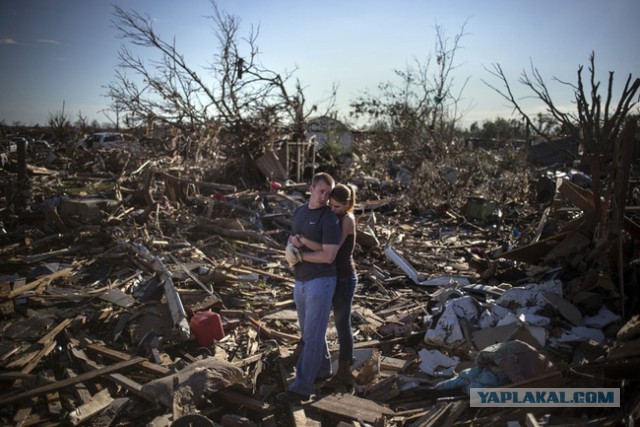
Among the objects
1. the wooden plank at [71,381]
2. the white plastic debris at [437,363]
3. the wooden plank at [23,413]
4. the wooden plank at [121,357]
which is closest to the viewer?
the wooden plank at [23,413]

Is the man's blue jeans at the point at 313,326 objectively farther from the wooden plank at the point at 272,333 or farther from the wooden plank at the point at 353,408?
the wooden plank at the point at 272,333

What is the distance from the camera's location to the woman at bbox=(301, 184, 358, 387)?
3896mm

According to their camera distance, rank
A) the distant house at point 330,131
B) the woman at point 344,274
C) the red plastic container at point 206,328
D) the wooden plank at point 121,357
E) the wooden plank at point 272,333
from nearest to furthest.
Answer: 1. the woman at point 344,274
2. the wooden plank at point 121,357
3. the red plastic container at point 206,328
4. the wooden plank at point 272,333
5. the distant house at point 330,131

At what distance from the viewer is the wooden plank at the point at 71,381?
12.0 feet

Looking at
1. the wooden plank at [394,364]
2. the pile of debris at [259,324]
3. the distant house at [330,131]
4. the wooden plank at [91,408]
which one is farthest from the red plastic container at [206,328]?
the distant house at [330,131]

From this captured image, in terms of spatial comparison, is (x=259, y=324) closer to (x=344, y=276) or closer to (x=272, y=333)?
(x=272, y=333)

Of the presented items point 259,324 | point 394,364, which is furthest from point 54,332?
point 394,364

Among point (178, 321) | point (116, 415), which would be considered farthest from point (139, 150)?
point (116, 415)

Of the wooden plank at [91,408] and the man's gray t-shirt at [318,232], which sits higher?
the man's gray t-shirt at [318,232]

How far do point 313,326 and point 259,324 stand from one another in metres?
1.96

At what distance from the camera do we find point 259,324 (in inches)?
220

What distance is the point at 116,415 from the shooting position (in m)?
3.66
